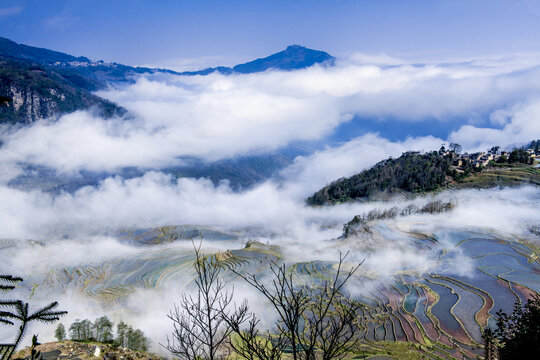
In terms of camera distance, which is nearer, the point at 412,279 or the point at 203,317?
the point at 203,317

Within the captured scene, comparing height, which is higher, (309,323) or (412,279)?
(309,323)

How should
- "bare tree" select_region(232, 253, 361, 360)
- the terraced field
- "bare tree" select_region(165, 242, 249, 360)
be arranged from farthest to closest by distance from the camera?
the terraced field, "bare tree" select_region(165, 242, 249, 360), "bare tree" select_region(232, 253, 361, 360)

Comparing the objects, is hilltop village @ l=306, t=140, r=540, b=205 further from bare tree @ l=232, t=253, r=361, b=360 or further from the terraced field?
bare tree @ l=232, t=253, r=361, b=360

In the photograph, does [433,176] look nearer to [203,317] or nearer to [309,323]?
[203,317]

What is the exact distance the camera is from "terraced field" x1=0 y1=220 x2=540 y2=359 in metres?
45.3

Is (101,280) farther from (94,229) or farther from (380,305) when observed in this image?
(94,229)

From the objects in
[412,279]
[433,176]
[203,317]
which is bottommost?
[412,279]

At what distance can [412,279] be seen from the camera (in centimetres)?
6212

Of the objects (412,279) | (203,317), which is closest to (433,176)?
(412,279)

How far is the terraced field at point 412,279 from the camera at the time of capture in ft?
149

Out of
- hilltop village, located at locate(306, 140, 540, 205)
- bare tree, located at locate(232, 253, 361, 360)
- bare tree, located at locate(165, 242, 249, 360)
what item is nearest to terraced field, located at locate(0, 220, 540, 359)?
bare tree, located at locate(165, 242, 249, 360)

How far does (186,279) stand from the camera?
7381 cm

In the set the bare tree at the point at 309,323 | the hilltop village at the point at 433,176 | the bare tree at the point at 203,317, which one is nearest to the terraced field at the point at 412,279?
the bare tree at the point at 203,317

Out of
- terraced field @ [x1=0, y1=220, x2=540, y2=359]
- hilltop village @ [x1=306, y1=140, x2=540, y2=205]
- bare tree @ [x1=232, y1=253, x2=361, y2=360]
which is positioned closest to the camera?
bare tree @ [x1=232, y1=253, x2=361, y2=360]
